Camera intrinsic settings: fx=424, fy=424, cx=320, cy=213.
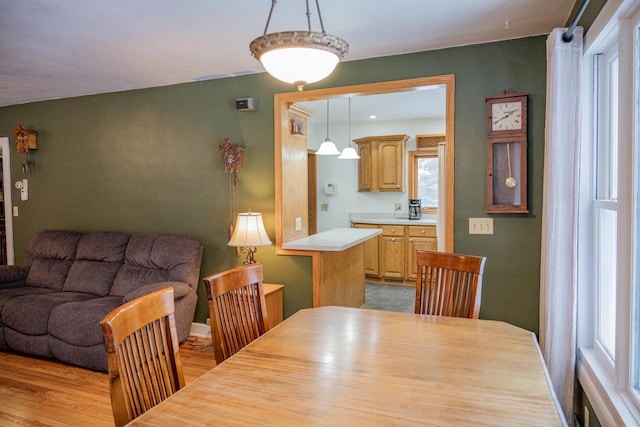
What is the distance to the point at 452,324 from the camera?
1.83m

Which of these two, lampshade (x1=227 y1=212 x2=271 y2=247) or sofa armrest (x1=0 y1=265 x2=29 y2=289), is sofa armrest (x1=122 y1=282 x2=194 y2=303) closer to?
lampshade (x1=227 y1=212 x2=271 y2=247)

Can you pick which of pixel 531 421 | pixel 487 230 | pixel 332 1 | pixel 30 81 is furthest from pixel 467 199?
pixel 30 81

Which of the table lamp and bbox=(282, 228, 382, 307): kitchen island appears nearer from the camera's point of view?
the table lamp

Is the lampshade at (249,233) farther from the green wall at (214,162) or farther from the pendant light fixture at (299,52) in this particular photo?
the pendant light fixture at (299,52)

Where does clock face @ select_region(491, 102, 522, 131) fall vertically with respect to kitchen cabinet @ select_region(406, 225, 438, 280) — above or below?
above

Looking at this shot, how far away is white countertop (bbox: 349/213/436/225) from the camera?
19.6 feet

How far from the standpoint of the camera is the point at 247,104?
3668 mm

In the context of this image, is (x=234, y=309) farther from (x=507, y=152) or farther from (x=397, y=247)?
(x=397, y=247)

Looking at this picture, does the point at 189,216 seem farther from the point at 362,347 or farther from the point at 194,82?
the point at 362,347

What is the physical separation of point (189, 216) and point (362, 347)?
9.47 ft

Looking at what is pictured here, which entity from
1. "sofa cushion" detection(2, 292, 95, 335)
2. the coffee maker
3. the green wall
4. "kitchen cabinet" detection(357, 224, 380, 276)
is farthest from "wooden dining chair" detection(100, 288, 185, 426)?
the coffee maker

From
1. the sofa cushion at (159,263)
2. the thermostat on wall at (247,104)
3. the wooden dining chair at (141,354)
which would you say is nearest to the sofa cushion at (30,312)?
the sofa cushion at (159,263)

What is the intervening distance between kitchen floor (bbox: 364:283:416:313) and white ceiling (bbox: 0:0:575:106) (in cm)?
291

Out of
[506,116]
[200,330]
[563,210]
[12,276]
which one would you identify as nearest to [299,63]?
[563,210]
